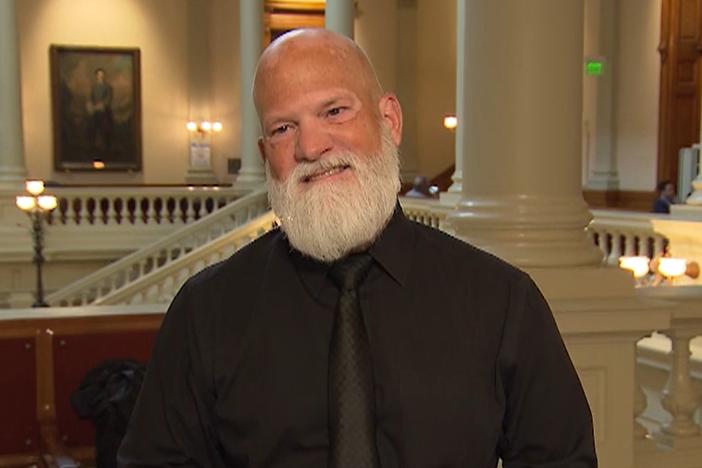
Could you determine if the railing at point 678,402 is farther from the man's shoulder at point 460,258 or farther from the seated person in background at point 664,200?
the seated person in background at point 664,200

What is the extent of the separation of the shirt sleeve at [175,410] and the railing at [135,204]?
1439cm

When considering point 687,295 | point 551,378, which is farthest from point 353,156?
point 687,295

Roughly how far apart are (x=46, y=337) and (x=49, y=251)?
11.2 metres

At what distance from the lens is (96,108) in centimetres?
2038

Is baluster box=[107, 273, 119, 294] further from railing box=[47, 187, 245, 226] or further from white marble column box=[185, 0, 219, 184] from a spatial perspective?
white marble column box=[185, 0, 219, 184]

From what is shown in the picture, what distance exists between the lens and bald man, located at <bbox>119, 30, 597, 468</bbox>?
168 centimetres

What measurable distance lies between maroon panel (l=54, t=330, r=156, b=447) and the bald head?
312 cm

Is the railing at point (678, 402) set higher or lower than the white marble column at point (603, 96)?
lower

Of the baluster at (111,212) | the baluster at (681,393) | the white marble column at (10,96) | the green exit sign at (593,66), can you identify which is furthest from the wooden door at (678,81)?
the baluster at (681,393)

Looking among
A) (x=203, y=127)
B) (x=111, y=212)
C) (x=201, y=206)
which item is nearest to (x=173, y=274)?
(x=111, y=212)

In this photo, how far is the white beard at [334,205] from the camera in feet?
5.65

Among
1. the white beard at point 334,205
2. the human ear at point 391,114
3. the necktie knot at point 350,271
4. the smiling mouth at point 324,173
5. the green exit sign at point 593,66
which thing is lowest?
the necktie knot at point 350,271

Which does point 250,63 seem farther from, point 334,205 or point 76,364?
point 334,205

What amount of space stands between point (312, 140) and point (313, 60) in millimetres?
143
